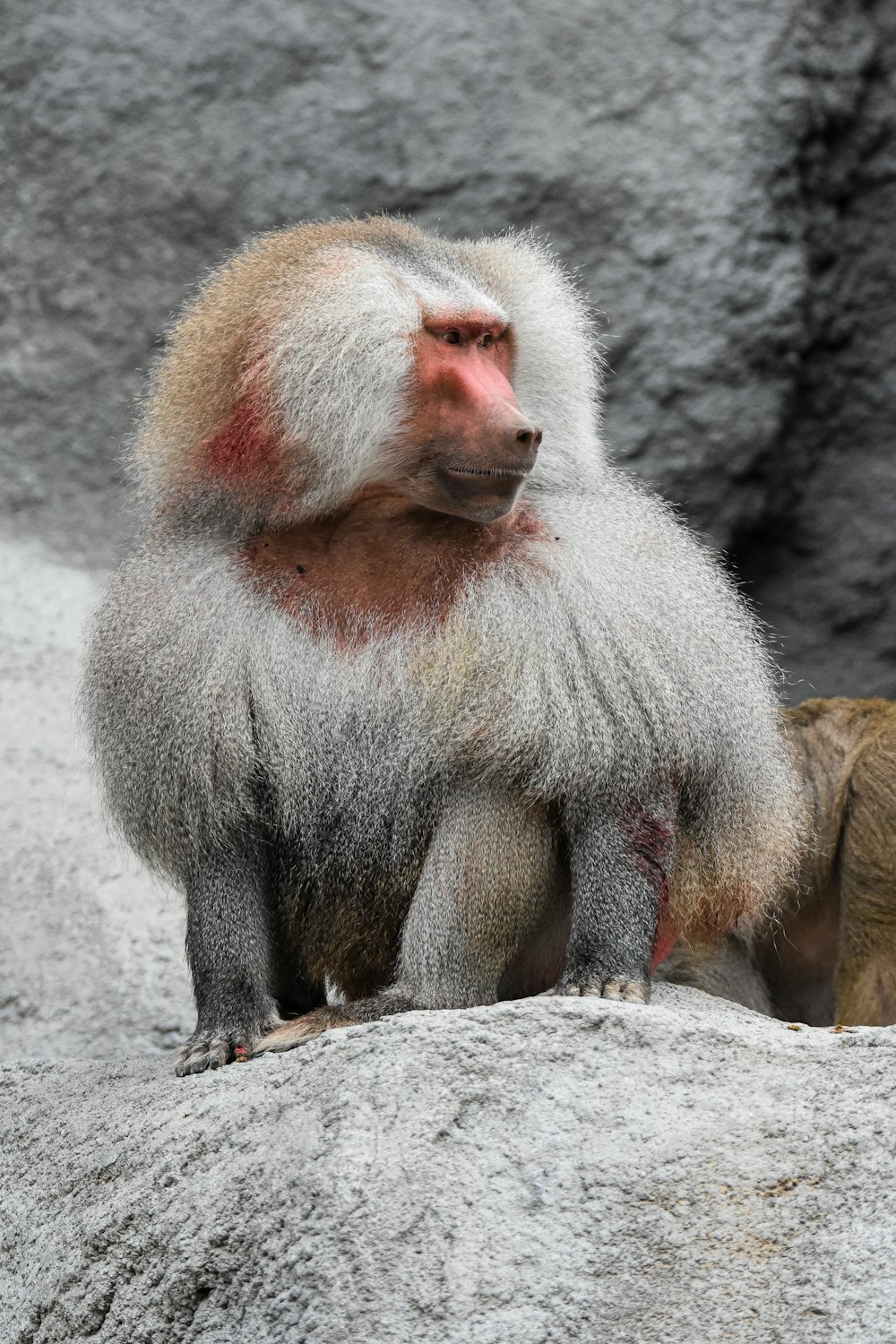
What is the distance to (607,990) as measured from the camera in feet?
9.05

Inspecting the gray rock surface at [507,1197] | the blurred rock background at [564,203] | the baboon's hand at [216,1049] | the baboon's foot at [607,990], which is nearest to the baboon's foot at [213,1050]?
the baboon's hand at [216,1049]

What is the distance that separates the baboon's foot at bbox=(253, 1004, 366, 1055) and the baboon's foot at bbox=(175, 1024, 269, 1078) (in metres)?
0.03

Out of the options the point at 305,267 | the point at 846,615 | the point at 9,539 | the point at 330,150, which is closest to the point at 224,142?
the point at 330,150

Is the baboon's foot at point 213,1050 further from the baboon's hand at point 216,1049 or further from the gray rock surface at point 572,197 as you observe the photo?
the gray rock surface at point 572,197

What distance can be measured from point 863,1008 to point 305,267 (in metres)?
1.75

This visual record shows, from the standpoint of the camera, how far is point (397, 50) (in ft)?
18.3

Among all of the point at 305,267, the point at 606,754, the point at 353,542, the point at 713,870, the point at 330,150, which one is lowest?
the point at 713,870

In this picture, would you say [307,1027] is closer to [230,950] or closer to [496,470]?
[230,950]

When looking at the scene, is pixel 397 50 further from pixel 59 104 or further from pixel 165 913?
pixel 165 913

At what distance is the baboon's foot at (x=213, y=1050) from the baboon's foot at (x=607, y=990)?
1.61 feet

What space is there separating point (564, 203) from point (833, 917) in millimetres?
2664

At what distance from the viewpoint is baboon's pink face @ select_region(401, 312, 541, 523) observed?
287 centimetres

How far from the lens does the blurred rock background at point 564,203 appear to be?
5480 millimetres

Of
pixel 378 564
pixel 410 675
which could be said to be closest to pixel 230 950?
pixel 410 675
